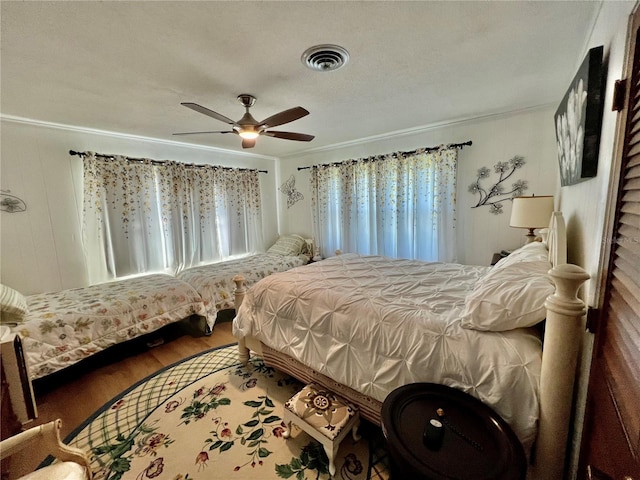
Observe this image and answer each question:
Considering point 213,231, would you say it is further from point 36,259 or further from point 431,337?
point 431,337

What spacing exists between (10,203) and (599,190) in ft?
15.3

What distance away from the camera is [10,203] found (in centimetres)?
268

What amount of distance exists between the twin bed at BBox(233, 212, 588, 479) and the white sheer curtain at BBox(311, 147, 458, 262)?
128cm

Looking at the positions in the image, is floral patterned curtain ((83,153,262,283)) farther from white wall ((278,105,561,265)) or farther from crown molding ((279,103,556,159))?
white wall ((278,105,561,265))

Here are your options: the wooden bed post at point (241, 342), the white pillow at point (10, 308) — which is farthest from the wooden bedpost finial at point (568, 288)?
the white pillow at point (10, 308)

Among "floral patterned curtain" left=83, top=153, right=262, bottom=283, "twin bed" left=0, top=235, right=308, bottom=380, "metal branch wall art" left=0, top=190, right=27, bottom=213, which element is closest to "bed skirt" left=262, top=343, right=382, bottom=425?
"twin bed" left=0, top=235, right=308, bottom=380

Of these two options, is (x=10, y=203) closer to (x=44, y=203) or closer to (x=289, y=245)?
(x=44, y=203)

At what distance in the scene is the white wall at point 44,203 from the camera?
106 inches

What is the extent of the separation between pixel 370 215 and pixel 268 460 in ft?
10.5

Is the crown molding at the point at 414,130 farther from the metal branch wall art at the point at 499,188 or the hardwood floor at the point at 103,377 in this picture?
the hardwood floor at the point at 103,377

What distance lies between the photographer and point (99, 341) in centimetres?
229

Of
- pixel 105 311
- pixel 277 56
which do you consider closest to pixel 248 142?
pixel 277 56

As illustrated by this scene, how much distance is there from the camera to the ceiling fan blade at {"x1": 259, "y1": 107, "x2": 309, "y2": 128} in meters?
1.88

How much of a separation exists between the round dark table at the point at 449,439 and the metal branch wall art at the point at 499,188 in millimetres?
2646
